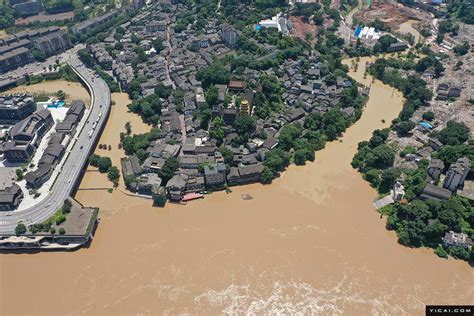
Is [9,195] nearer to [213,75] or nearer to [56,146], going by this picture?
[56,146]

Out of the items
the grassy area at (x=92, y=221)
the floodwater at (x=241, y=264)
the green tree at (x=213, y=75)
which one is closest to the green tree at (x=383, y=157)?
the floodwater at (x=241, y=264)

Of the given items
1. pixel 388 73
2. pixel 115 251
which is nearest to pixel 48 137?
pixel 115 251

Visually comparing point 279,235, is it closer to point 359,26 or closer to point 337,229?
point 337,229

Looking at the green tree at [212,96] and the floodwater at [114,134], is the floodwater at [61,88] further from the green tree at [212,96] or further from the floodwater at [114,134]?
the green tree at [212,96]

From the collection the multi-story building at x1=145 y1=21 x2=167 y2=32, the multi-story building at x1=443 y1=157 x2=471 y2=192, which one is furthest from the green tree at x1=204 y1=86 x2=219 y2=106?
the multi-story building at x1=145 y1=21 x2=167 y2=32

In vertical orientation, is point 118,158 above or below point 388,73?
below

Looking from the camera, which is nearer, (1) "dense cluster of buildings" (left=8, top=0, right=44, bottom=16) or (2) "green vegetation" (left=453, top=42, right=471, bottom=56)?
(2) "green vegetation" (left=453, top=42, right=471, bottom=56)

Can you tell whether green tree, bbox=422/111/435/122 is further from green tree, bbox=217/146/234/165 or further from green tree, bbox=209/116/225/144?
green tree, bbox=209/116/225/144
